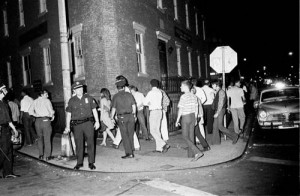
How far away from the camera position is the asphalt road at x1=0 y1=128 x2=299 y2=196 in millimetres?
4949

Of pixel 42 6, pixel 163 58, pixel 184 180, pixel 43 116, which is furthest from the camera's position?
pixel 163 58

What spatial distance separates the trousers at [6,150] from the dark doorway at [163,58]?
1026cm

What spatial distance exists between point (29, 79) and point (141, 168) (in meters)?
12.6

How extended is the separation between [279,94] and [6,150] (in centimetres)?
914

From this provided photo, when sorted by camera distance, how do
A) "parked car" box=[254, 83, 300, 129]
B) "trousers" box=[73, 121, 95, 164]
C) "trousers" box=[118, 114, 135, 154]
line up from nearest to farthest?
"trousers" box=[73, 121, 95, 164], "trousers" box=[118, 114, 135, 154], "parked car" box=[254, 83, 300, 129]

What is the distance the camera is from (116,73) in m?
11.6

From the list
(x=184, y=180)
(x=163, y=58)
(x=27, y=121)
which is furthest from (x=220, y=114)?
(x=163, y=58)

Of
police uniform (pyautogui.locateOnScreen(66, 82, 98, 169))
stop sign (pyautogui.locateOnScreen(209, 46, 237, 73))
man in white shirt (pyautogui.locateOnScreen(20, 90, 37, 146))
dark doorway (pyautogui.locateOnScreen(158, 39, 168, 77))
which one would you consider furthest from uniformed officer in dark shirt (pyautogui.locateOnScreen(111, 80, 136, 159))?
dark doorway (pyautogui.locateOnScreen(158, 39, 168, 77))

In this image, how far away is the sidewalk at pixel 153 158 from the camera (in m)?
6.54

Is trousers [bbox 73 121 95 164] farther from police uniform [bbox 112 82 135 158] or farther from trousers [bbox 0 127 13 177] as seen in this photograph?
trousers [bbox 0 127 13 177]

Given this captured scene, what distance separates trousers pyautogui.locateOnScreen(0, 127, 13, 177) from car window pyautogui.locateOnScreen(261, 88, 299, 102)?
27.8 ft

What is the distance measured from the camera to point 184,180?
5578 mm

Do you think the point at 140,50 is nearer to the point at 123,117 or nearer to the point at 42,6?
the point at 42,6

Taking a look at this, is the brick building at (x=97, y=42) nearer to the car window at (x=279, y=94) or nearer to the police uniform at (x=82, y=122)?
the police uniform at (x=82, y=122)
